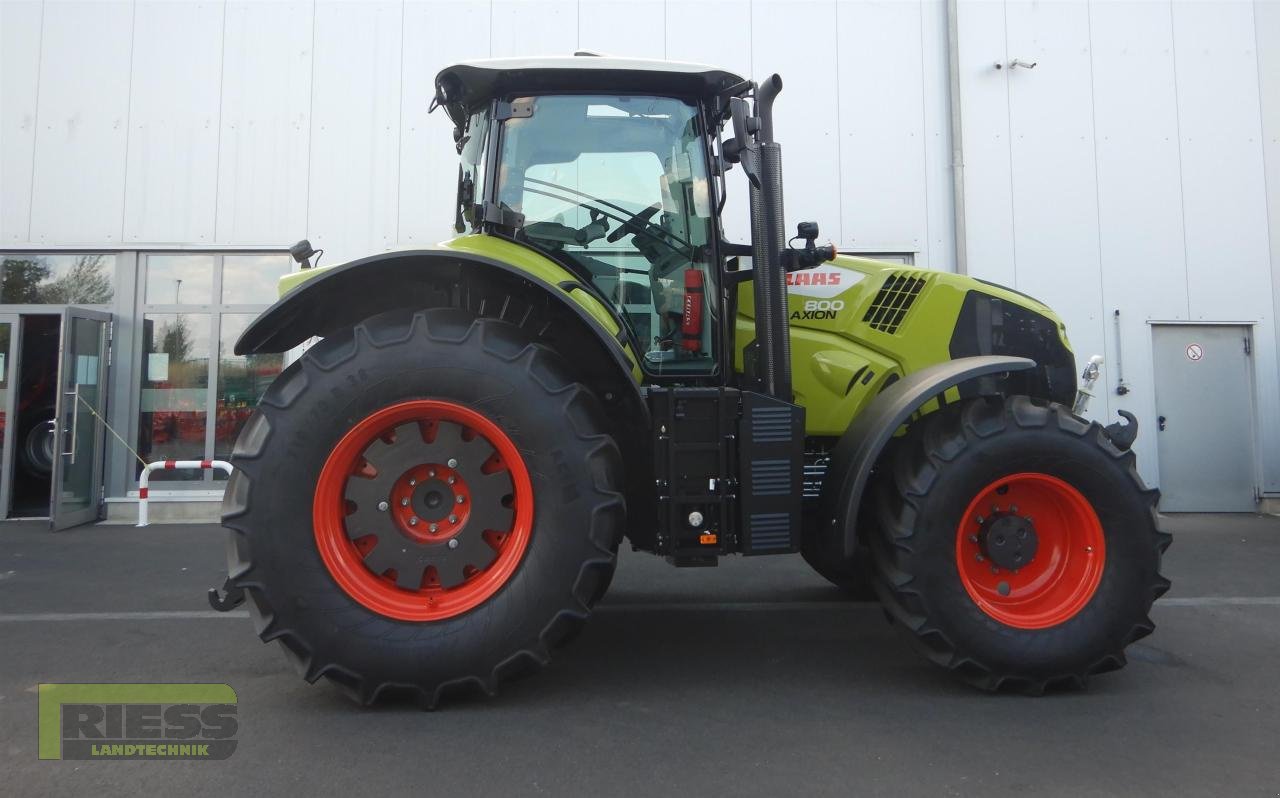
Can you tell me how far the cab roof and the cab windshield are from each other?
0.06m

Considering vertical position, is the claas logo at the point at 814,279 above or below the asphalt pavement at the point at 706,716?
above

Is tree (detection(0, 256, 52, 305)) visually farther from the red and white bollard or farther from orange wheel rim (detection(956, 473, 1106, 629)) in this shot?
orange wheel rim (detection(956, 473, 1106, 629))

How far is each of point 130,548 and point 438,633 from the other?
18.0 feet

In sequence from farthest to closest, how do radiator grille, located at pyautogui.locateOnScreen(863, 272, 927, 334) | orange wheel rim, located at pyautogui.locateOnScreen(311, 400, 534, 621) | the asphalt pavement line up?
radiator grille, located at pyautogui.locateOnScreen(863, 272, 927, 334), orange wheel rim, located at pyautogui.locateOnScreen(311, 400, 534, 621), the asphalt pavement

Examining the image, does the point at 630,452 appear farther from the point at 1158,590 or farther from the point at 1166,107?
the point at 1166,107

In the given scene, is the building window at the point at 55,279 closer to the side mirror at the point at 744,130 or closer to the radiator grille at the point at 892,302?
the side mirror at the point at 744,130

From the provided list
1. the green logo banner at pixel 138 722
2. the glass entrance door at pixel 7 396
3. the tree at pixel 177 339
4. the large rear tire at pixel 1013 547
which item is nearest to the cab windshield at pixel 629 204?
the large rear tire at pixel 1013 547

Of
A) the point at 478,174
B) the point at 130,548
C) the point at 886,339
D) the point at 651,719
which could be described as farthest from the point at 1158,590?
the point at 130,548

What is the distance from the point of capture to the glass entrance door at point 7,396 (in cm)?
814

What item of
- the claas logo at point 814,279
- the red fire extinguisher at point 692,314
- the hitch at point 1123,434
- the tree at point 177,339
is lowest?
the hitch at point 1123,434

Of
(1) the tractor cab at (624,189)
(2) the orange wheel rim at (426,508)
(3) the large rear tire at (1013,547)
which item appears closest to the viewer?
(2) the orange wheel rim at (426,508)

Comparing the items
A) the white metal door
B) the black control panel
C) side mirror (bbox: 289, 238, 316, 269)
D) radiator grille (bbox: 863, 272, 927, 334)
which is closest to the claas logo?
radiator grille (bbox: 863, 272, 927, 334)

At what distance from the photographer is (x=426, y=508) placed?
2922 millimetres

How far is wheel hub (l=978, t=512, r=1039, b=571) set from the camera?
312 cm
